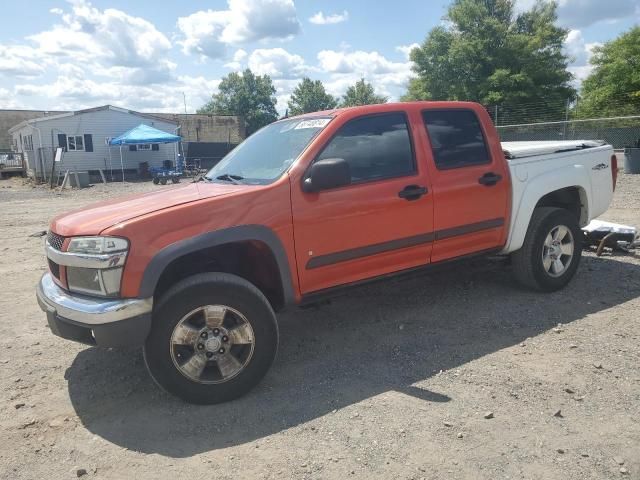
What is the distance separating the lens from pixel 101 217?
3453mm

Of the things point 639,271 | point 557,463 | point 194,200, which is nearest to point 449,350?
point 557,463

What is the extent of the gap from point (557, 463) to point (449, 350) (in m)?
1.43

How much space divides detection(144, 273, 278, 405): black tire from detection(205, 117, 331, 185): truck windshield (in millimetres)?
858

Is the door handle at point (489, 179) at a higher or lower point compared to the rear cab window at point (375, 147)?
lower

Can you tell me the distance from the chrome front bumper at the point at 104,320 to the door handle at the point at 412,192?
2.04 meters

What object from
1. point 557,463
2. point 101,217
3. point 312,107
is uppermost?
point 312,107

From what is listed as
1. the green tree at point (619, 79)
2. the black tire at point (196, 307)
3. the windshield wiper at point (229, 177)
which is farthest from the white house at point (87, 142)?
the green tree at point (619, 79)

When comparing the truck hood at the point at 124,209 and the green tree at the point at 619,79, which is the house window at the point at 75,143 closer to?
the truck hood at the point at 124,209

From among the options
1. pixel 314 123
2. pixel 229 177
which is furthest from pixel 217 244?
pixel 314 123

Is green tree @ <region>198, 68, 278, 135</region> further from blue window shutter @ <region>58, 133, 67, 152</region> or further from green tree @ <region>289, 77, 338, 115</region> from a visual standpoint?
blue window shutter @ <region>58, 133, 67, 152</region>

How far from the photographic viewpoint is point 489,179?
4.66 meters

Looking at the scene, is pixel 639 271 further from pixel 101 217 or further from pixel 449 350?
pixel 101 217

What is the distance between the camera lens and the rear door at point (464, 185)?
14.5 feet

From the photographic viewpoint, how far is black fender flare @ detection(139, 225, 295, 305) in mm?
3193
